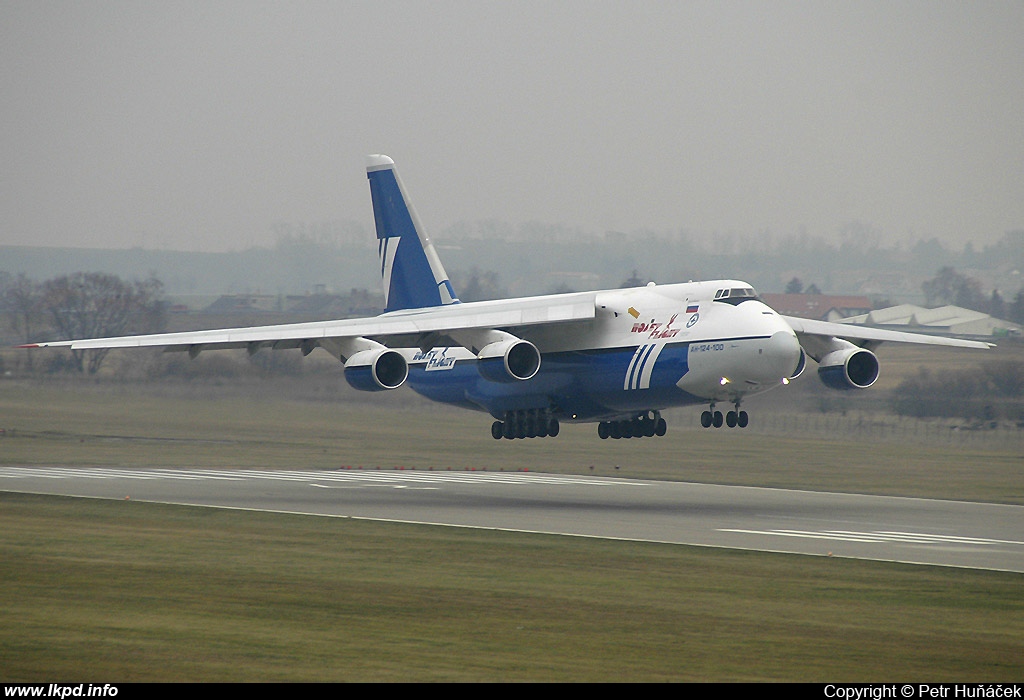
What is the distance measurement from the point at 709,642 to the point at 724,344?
15.8 metres

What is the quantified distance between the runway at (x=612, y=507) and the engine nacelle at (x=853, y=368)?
285cm

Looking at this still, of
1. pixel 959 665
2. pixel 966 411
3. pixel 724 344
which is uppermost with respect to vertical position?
pixel 724 344

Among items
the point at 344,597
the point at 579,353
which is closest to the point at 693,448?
the point at 579,353

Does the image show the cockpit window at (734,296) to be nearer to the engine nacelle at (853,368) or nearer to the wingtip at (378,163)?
the engine nacelle at (853,368)

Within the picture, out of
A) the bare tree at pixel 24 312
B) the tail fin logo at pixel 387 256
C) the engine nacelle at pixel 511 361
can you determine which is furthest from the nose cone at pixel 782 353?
the bare tree at pixel 24 312

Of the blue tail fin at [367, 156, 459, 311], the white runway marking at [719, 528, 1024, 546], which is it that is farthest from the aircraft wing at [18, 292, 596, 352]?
the white runway marking at [719, 528, 1024, 546]

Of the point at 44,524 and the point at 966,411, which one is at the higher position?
the point at 44,524

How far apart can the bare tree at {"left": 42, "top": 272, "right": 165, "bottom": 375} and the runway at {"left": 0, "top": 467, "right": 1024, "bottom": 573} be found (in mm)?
30943

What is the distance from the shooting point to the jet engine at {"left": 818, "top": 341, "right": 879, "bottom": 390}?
106 feet

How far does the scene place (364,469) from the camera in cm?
4056

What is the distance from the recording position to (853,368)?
32375 millimetres

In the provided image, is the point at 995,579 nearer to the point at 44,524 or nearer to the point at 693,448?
the point at 44,524

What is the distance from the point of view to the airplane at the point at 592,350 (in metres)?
29.7

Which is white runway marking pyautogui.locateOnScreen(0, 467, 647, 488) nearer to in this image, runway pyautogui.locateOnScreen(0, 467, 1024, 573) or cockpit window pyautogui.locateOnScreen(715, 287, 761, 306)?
runway pyautogui.locateOnScreen(0, 467, 1024, 573)
